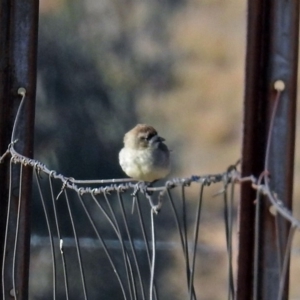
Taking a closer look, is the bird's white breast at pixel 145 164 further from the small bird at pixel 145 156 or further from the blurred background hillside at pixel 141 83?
the blurred background hillside at pixel 141 83

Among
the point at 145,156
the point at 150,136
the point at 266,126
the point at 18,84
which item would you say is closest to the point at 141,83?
the point at 150,136

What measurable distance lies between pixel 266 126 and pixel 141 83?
2.26 metres

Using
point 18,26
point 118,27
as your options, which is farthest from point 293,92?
point 118,27

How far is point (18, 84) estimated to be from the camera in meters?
2.34

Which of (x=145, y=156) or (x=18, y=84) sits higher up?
(x=18, y=84)

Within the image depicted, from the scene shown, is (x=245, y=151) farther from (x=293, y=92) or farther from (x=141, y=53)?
(x=141, y=53)

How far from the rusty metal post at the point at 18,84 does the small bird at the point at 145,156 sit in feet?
1.78

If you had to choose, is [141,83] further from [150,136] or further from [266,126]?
[266,126]

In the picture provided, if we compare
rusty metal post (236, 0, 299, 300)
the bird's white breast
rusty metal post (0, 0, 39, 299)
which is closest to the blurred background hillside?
the bird's white breast

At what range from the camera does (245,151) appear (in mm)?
1510

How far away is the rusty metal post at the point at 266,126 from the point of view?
1.51 metres

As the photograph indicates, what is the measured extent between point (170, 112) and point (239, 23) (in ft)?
1.62

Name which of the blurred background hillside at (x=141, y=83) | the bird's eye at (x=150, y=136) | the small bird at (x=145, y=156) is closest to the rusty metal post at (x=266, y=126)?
the small bird at (x=145, y=156)

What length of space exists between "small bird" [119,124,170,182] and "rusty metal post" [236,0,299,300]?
4.08 feet
